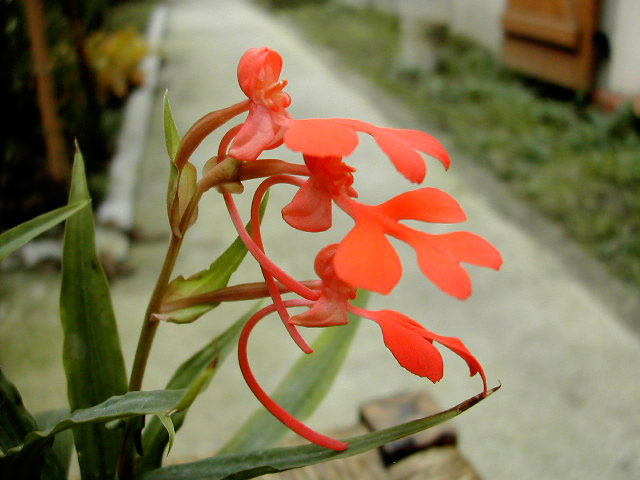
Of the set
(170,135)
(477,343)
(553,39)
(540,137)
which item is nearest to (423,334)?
(170,135)

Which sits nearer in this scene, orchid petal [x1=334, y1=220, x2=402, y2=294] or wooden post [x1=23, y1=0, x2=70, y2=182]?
orchid petal [x1=334, y1=220, x2=402, y2=294]

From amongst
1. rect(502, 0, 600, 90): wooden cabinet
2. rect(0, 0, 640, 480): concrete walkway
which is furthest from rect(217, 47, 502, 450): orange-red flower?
rect(502, 0, 600, 90): wooden cabinet

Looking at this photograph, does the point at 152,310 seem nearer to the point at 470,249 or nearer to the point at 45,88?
→ the point at 470,249

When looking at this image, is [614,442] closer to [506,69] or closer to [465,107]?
[465,107]

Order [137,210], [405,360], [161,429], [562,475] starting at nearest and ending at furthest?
[405,360], [161,429], [562,475], [137,210]

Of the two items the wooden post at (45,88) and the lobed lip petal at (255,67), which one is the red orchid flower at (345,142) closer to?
the lobed lip petal at (255,67)

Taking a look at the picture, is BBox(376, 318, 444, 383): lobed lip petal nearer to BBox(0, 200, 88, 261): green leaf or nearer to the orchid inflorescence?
the orchid inflorescence

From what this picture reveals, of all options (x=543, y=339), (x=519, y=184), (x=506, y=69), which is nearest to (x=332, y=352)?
(x=543, y=339)
